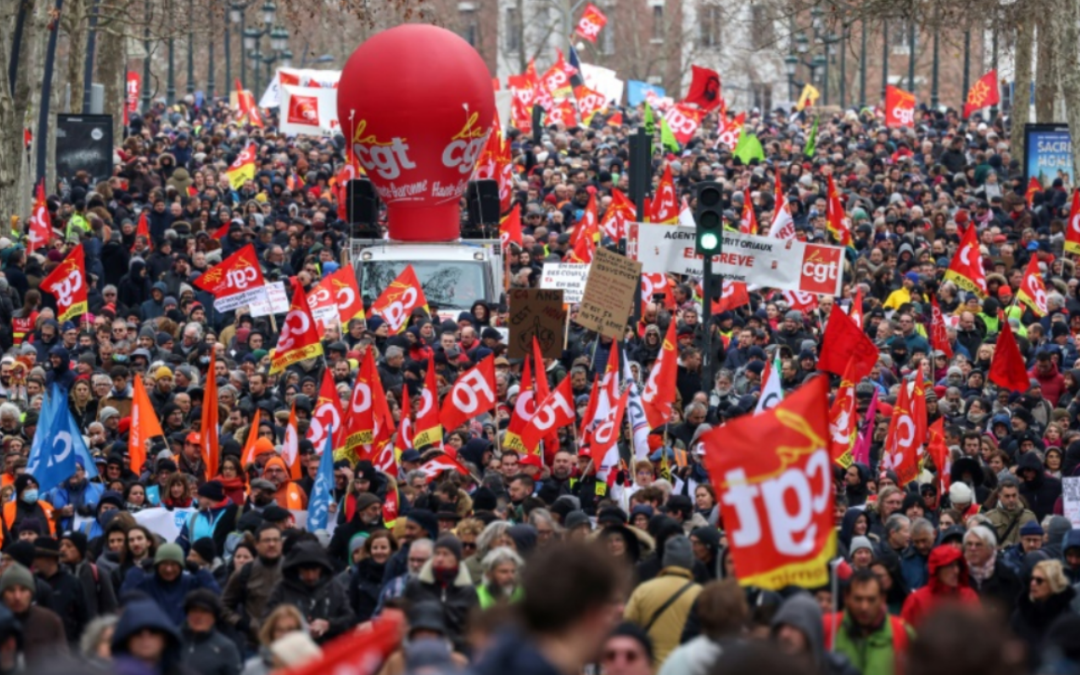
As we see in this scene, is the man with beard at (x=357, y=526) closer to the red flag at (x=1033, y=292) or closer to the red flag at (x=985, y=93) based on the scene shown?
the red flag at (x=1033, y=292)

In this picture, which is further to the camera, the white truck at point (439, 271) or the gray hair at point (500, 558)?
the white truck at point (439, 271)

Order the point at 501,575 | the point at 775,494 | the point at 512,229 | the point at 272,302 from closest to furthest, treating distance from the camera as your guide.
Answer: the point at 775,494 → the point at 501,575 → the point at 272,302 → the point at 512,229

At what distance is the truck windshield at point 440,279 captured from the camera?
22766 mm

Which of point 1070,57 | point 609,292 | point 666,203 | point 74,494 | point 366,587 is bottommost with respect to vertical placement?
point 74,494

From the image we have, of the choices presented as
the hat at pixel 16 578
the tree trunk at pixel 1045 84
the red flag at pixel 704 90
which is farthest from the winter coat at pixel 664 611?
the red flag at pixel 704 90

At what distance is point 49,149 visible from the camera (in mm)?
35344

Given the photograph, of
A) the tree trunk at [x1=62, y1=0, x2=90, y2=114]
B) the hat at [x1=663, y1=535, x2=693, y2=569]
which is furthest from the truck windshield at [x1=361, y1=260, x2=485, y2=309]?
the tree trunk at [x1=62, y1=0, x2=90, y2=114]

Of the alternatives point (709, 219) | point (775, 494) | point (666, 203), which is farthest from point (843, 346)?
point (775, 494)

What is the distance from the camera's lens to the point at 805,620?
25.1ft

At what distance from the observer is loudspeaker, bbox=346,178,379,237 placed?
81.5 ft

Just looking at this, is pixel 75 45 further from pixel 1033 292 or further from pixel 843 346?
pixel 843 346

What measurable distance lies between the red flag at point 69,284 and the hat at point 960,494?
949 cm

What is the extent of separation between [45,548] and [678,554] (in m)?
3.08

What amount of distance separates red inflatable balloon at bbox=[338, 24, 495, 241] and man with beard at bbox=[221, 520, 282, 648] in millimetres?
13826
